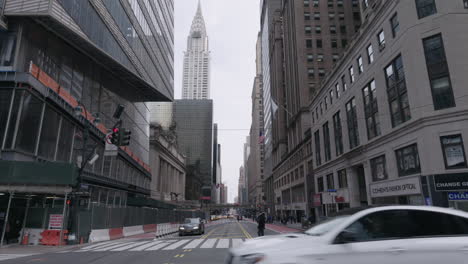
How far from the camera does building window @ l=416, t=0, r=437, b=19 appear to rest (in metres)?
20.7

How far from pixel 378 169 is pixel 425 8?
13198mm

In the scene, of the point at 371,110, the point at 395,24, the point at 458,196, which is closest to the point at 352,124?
the point at 371,110

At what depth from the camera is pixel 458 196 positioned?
60.3 feet

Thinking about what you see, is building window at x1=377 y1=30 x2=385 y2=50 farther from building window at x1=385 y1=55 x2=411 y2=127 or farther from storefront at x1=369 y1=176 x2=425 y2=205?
storefront at x1=369 y1=176 x2=425 y2=205

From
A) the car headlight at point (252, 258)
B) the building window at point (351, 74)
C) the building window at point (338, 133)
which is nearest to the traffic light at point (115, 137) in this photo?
the car headlight at point (252, 258)

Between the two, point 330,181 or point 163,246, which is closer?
point 163,246

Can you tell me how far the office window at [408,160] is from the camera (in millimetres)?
21328

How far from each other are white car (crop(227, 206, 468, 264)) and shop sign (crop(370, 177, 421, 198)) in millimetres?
17740

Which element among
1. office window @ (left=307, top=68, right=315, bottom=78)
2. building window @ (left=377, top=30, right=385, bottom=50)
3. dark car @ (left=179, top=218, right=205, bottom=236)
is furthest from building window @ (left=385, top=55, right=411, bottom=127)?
office window @ (left=307, top=68, right=315, bottom=78)

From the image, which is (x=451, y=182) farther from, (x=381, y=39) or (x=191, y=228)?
(x=191, y=228)

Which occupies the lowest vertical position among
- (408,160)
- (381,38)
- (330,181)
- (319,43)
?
(330,181)

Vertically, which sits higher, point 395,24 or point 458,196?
point 395,24

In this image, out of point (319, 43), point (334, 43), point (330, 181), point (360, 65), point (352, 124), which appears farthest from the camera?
point (334, 43)

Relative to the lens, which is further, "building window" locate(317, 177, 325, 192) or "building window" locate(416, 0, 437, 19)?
"building window" locate(317, 177, 325, 192)
